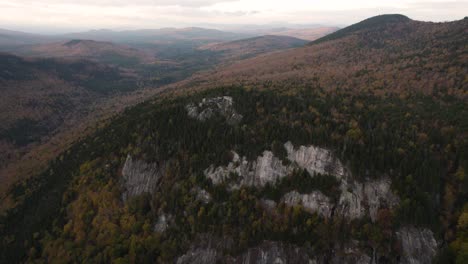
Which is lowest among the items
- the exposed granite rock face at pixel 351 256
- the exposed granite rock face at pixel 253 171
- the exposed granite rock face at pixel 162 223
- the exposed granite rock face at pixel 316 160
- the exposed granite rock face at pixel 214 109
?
the exposed granite rock face at pixel 162 223

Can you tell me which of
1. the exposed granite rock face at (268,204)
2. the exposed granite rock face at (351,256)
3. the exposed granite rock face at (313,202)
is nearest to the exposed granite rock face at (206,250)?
the exposed granite rock face at (268,204)

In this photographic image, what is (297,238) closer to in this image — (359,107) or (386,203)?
(386,203)

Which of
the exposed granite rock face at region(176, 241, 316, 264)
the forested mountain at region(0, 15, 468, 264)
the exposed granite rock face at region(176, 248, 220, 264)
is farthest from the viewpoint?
the exposed granite rock face at region(176, 248, 220, 264)

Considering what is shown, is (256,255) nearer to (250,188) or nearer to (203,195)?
(250,188)

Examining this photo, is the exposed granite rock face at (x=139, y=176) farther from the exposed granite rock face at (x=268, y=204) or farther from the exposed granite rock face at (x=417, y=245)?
the exposed granite rock face at (x=417, y=245)

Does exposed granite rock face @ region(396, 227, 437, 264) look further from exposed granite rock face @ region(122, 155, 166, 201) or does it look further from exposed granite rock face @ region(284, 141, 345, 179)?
exposed granite rock face @ region(122, 155, 166, 201)

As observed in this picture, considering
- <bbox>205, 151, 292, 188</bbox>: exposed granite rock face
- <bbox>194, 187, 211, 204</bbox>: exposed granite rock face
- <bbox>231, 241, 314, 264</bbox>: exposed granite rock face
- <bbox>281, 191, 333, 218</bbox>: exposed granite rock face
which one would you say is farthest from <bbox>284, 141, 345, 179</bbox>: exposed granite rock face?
<bbox>194, 187, 211, 204</bbox>: exposed granite rock face

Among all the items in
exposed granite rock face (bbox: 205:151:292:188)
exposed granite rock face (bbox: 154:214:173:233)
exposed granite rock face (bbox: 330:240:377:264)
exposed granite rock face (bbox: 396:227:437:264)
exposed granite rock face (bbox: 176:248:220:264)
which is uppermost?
exposed granite rock face (bbox: 205:151:292:188)
